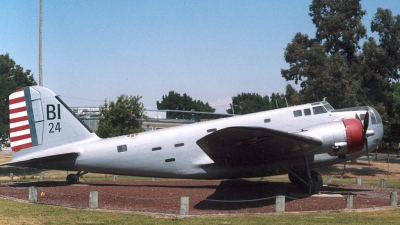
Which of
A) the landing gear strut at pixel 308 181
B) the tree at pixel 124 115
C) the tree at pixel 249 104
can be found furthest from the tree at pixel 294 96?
the tree at pixel 249 104

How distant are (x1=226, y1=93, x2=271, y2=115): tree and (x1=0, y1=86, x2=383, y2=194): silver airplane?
85917 mm

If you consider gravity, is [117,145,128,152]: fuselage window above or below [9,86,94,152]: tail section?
below

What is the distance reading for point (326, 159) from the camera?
16891mm

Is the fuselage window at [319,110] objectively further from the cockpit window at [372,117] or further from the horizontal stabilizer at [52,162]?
the horizontal stabilizer at [52,162]

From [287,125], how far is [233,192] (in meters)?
3.25

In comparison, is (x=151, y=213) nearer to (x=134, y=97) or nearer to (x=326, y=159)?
(x=326, y=159)

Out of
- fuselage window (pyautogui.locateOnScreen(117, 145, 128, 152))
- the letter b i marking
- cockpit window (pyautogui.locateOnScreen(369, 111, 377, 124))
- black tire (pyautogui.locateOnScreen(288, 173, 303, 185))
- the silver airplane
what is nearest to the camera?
the silver airplane

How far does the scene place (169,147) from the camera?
56.2 ft

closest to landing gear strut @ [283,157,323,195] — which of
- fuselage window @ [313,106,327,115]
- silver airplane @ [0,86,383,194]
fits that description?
silver airplane @ [0,86,383,194]

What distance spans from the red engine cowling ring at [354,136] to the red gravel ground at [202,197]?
1808 mm

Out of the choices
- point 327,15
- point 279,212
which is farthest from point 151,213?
point 327,15

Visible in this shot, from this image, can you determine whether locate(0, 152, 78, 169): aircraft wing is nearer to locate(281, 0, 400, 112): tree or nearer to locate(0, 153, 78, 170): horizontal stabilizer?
locate(0, 153, 78, 170): horizontal stabilizer

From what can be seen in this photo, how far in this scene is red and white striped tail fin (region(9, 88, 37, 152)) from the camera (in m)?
17.4

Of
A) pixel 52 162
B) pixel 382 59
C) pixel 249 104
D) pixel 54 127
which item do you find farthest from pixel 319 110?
pixel 249 104
